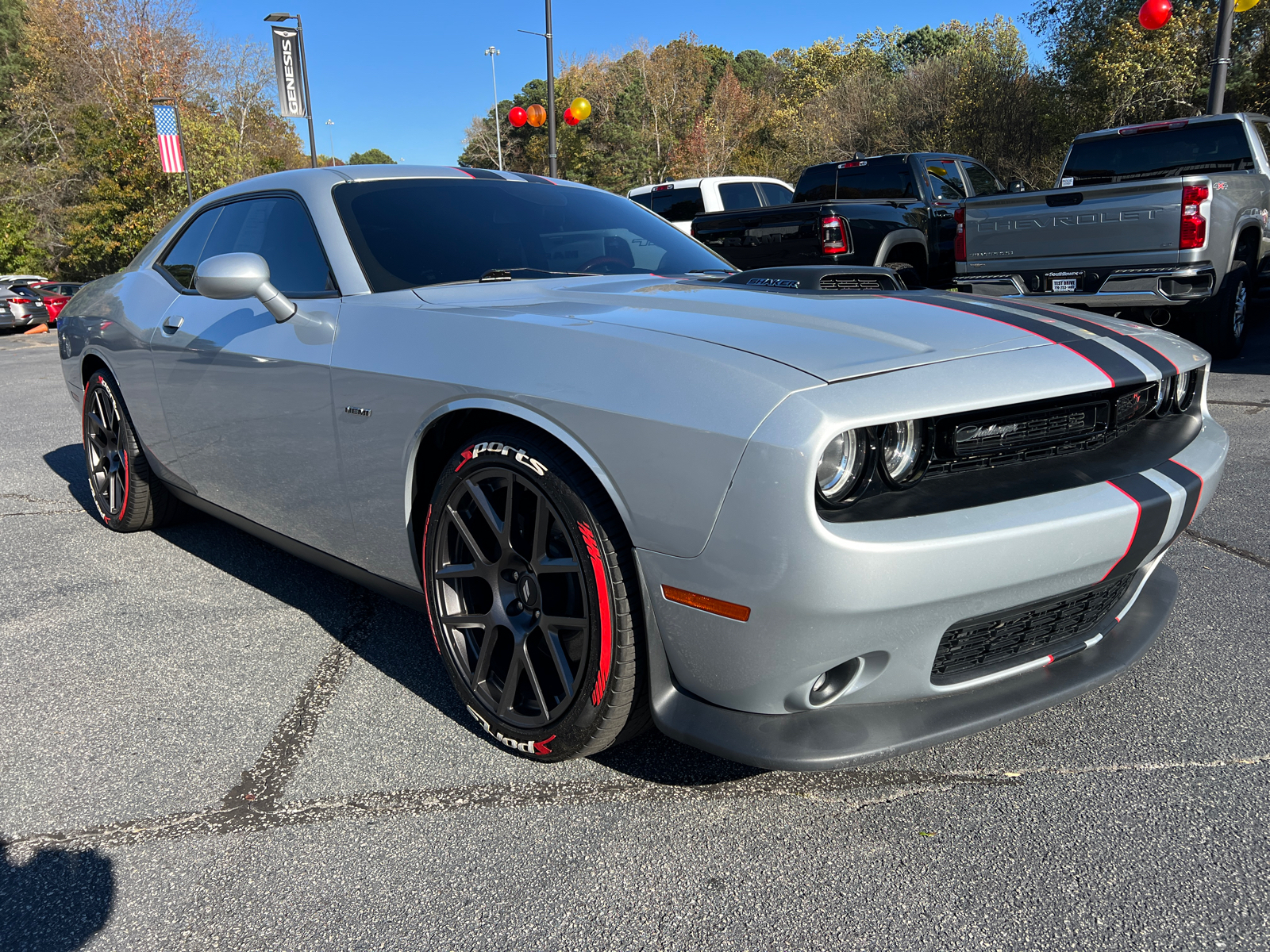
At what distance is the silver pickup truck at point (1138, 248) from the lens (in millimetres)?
6426

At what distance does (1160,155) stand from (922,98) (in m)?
22.8

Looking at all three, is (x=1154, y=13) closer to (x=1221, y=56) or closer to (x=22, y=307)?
(x=1221, y=56)

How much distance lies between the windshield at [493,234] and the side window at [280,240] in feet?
0.48

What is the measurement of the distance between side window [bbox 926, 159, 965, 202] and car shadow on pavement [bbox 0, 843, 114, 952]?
954 cm

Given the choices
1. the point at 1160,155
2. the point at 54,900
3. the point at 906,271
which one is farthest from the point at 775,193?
the point at 54,900

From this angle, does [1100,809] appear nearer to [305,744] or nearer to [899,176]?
[305,744]

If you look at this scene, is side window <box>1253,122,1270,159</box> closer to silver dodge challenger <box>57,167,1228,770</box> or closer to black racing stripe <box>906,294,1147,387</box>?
silver dodge challenger <box>57,167,1228,770</box>

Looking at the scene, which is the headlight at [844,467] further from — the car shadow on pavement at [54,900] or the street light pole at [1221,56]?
the street light pole at [1221,56]

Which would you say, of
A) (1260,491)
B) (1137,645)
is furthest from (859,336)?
(1260,491)

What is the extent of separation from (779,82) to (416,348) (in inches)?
2494

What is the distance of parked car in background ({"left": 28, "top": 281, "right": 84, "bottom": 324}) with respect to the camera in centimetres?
1953

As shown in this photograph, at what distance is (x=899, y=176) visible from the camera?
9688 mm

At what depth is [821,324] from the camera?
2.01 meters

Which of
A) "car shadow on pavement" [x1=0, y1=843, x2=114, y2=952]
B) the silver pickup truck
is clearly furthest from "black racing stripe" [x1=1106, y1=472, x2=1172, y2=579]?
the silver pickup truck
